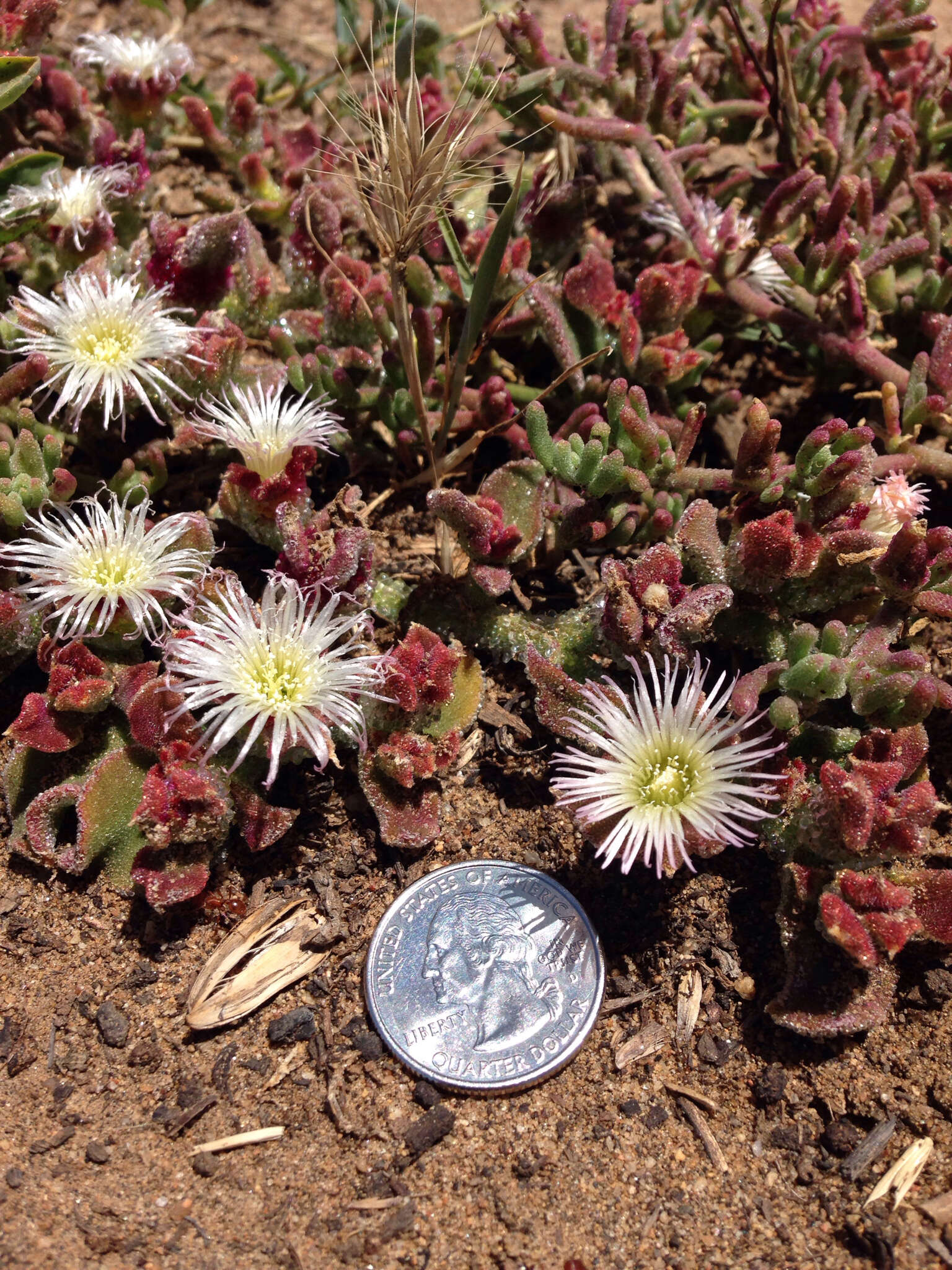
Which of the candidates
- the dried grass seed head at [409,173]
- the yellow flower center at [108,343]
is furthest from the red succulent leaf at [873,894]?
the yellow flower center at [108,343]

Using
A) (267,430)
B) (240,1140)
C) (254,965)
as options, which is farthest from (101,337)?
(240,1140)

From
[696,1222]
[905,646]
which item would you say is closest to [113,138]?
[905,646]

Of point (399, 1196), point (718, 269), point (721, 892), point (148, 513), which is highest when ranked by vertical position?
point (718, 269)

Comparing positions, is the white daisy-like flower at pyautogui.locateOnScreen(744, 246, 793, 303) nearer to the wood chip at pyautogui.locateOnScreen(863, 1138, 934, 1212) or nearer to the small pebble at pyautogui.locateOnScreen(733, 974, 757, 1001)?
the small pebble at pyautogui.locateOnScreen(733, 974, 757, 1001)

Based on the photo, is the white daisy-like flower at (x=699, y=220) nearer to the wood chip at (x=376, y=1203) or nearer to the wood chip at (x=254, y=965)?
the wood chip at (x=254, y=965)

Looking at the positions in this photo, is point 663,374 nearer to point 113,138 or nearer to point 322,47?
point 113,138

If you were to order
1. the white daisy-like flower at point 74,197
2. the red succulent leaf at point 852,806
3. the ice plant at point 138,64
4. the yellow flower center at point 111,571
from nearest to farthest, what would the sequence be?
the red succulent leaf at point 852,806 < the yellow flower center at point 111,571 < the white daisy-like flower at point 74,197 < the ice plant at point 138,64
